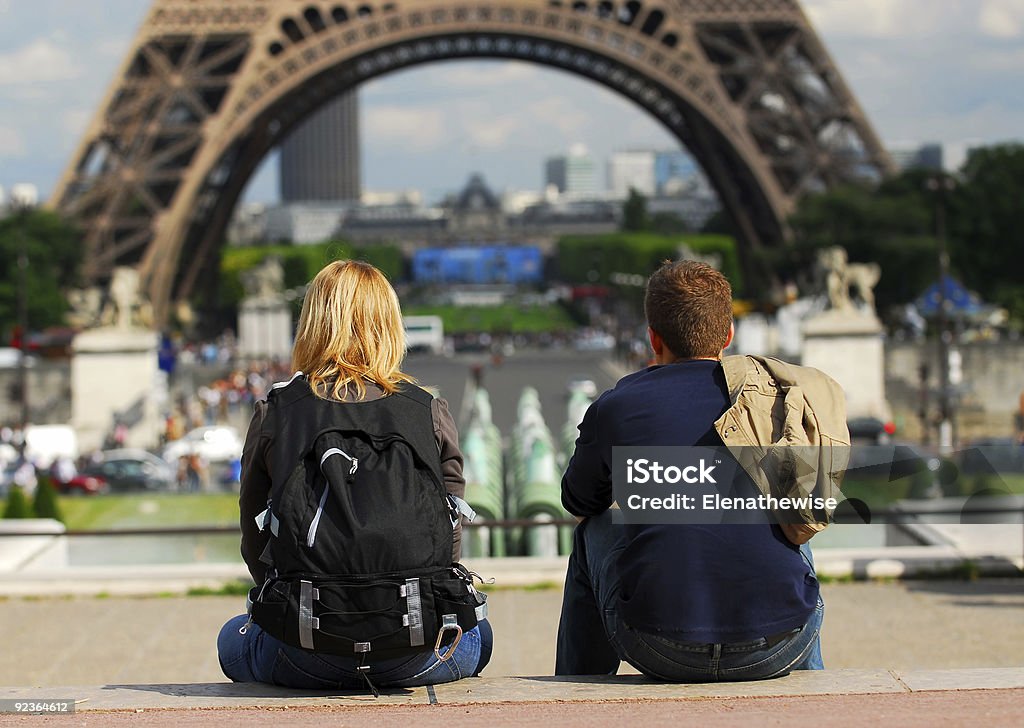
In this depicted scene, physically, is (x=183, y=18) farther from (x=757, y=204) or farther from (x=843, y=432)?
(x=843, y=432)

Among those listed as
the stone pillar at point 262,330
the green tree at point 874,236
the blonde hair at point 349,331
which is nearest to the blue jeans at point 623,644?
the blonde hair at point 349,331

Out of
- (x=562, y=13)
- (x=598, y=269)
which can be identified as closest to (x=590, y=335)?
(x=562, y=13)

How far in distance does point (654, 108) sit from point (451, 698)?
47722 mm

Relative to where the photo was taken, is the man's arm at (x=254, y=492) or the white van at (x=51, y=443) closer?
the man's arm at (x=254, y=492)

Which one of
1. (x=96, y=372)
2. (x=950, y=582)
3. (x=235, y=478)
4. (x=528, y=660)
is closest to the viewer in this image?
(x=528, y=660)

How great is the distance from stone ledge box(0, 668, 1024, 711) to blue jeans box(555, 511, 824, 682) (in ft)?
0.14

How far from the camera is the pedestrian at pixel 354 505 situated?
4.06 metres

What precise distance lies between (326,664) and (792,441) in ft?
4.57

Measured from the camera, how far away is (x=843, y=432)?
418 cm

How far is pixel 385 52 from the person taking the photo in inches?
1934

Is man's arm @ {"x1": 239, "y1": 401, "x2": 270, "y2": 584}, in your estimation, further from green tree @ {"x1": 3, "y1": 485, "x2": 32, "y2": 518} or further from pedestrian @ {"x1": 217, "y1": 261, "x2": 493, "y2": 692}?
green tree @ {"x1": 3, "y1": 485, "x2": 32, "y2": 518}

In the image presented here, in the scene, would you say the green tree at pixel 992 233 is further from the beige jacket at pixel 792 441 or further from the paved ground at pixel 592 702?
the beige jacket at pixel 792 441

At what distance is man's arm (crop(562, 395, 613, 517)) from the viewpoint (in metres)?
4.26

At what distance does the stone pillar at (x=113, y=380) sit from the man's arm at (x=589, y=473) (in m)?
24.6
